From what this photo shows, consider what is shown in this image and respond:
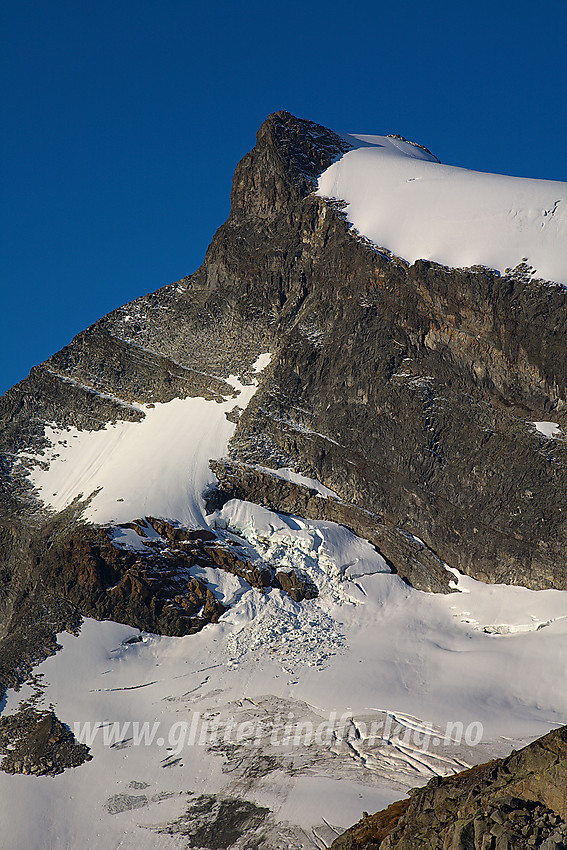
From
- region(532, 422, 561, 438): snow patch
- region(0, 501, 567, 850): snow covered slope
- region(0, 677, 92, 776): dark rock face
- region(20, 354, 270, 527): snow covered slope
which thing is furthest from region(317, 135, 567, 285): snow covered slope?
region(0, 677, 92, 776): dark rock face

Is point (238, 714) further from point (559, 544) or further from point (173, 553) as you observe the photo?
point (559, 544)

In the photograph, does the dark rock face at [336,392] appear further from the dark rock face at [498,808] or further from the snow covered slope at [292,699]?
the dark rock face at [498,808]

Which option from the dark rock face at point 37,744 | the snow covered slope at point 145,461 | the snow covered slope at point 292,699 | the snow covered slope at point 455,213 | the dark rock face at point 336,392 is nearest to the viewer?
the snow covered slope at point 292,699

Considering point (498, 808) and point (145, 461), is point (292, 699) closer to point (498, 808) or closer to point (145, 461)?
point (145, 461)

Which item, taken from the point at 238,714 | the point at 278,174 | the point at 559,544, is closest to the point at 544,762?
the point at 238,714

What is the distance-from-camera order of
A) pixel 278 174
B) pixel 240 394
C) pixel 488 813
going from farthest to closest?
pixel 278 174 < pixel 240 394 < pixel 488 813

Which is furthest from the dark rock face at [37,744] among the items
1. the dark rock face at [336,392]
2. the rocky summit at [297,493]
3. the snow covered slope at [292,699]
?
the dark rock face at [336,392]

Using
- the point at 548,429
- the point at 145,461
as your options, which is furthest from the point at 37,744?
the point at 548,429
